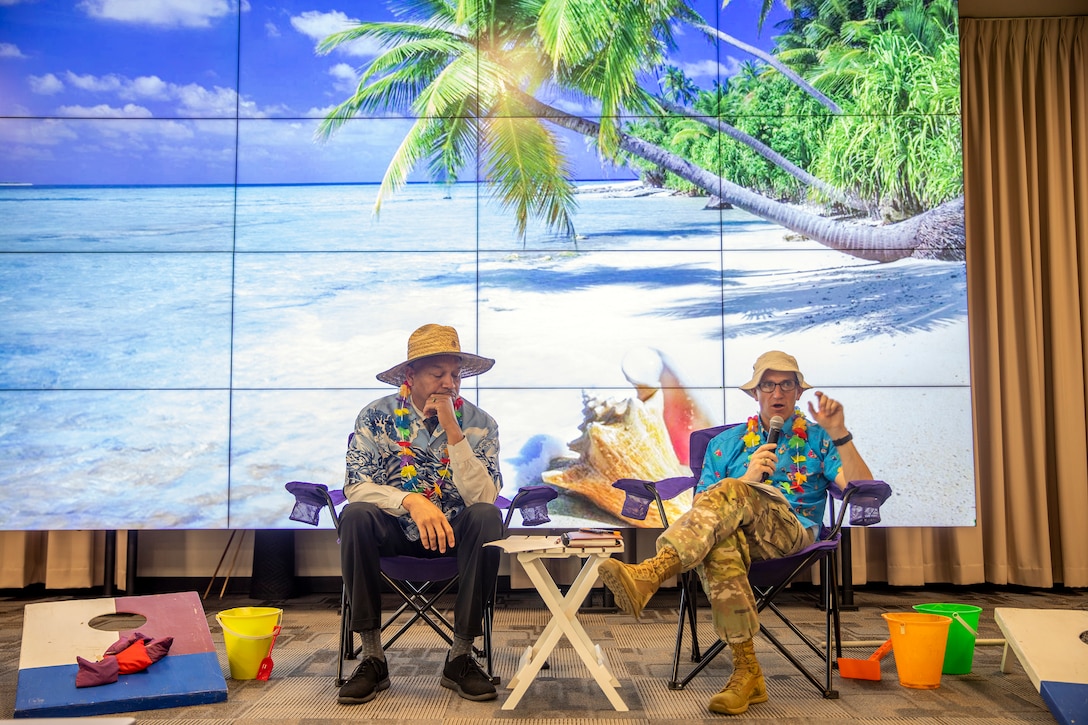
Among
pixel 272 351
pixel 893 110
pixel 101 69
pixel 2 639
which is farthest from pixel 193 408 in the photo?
pixel 893 110

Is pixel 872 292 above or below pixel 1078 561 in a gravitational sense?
above

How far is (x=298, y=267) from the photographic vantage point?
448cm

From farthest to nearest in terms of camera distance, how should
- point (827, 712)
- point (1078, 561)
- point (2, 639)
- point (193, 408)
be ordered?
point (1078, 561), point (193, 408), point (2, 639), point (827, 712)

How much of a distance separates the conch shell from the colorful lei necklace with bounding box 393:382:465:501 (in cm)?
129

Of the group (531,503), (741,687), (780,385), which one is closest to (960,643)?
(741,687)

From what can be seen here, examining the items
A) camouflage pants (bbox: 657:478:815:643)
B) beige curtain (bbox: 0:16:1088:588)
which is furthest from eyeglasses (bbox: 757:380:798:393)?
beige curtain (bbox: 0:16:1088:588)

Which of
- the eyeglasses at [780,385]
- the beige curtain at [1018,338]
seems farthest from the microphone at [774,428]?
the beige curtain at [1018,338]

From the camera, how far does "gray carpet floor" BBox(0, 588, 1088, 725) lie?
258 centimetres

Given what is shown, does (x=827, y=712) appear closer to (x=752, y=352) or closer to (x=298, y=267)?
(x=752, y=352)

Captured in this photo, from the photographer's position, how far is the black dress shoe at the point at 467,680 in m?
2.75

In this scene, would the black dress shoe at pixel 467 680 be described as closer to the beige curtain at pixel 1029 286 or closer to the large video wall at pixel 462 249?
the large video wall at pixel 462 249

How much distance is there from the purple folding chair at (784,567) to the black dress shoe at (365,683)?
2.86 feet

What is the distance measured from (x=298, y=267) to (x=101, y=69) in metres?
1.36

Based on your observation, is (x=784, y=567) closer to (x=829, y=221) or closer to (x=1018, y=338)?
(x=829, y=221)
